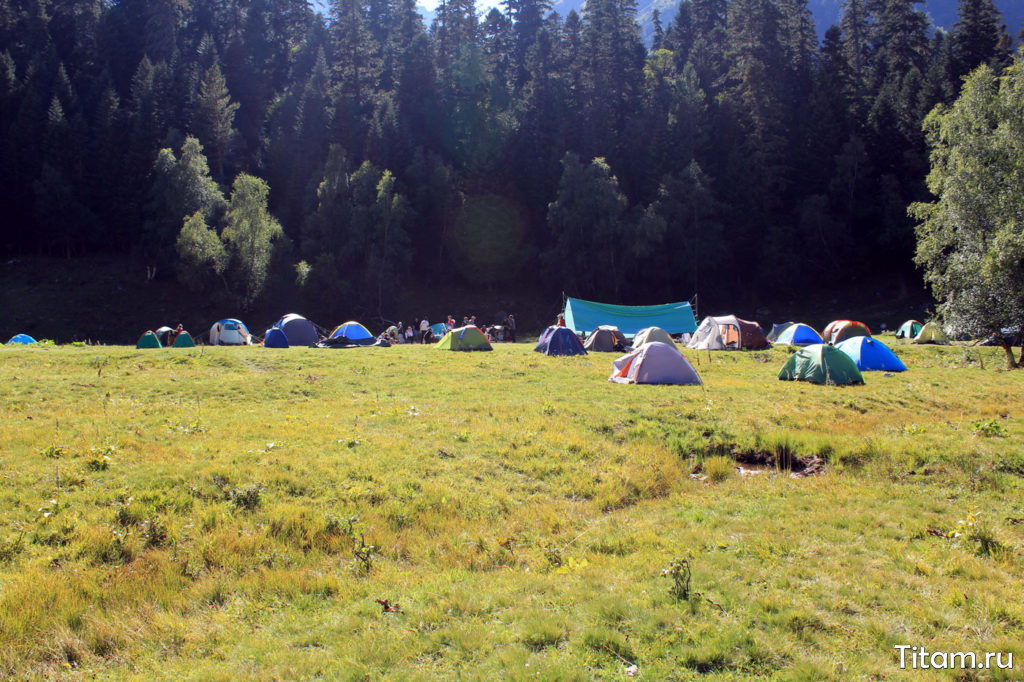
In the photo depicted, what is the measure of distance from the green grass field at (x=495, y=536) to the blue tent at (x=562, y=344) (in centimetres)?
1103

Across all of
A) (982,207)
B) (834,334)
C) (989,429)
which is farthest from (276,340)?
(982,207)

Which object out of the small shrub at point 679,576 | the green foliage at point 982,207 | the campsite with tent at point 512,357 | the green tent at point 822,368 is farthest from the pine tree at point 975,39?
the small shrub at point 679,576

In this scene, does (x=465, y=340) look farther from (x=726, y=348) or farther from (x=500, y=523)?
(x=500, y=523)

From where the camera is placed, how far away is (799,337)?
29672mm

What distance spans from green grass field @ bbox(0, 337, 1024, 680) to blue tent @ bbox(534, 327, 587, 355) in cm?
1103

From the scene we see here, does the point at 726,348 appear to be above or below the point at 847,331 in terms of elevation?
below

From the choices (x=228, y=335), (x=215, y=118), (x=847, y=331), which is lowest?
(x=228, y=335)

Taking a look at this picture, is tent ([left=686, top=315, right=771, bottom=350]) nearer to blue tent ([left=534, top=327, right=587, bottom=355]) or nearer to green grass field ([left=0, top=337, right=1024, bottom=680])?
blue tent ([left=534, top=327, right=587, bottom=355])

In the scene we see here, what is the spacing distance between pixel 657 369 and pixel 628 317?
57.0 ft

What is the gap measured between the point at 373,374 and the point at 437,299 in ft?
109

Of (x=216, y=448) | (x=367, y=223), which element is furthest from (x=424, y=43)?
(x=216, y=448)

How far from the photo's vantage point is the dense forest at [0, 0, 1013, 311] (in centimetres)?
4631

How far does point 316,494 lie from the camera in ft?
26.7

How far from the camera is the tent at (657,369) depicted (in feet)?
Result: 55.1
